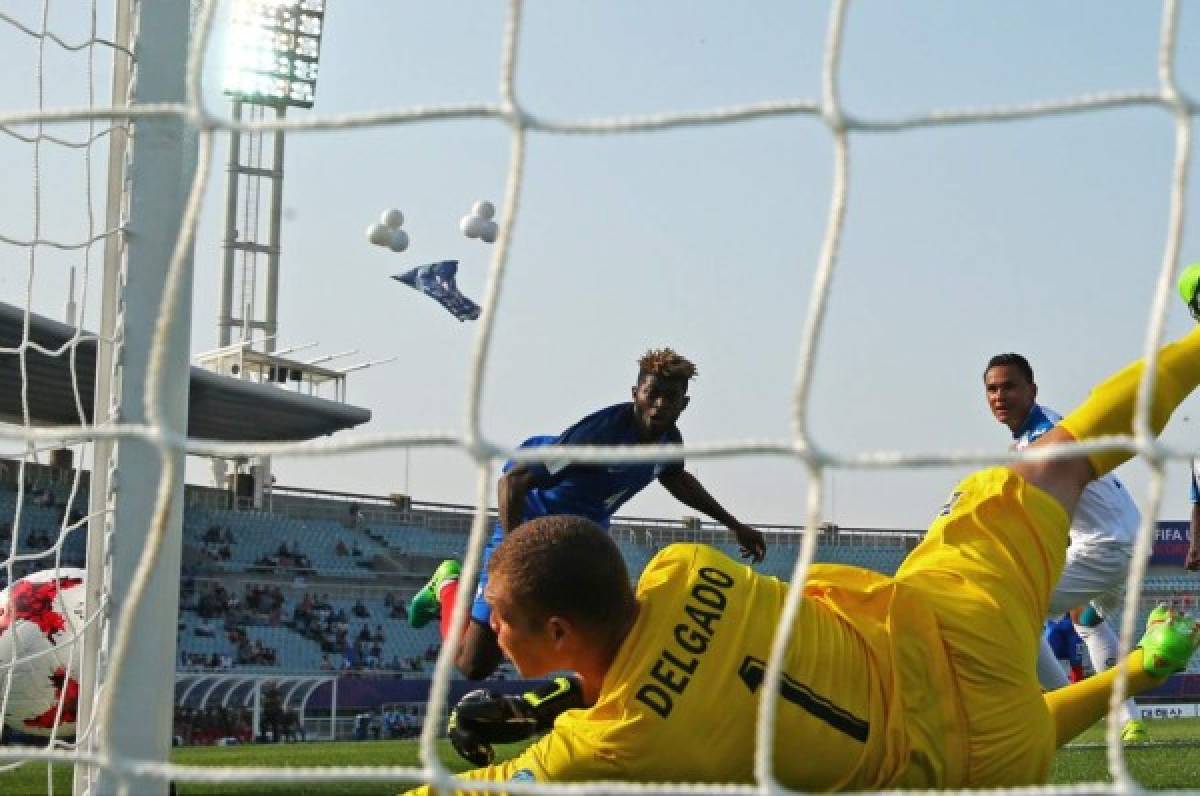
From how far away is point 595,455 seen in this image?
2189 millimetres

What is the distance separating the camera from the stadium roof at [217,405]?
759 inches

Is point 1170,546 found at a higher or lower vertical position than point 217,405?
lower

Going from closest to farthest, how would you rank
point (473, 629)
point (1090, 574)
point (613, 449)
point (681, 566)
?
1. point (613, 449)
2. point (681, 566)
3. point (473, 629)
4. point (1090, 574)

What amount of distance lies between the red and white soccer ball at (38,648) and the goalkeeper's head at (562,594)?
1.95 meters

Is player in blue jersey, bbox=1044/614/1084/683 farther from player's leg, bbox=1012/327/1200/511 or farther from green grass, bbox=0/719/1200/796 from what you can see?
player's leg, bbox=1012/327/1200/511

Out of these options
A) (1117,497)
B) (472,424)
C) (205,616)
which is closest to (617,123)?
(472,424)

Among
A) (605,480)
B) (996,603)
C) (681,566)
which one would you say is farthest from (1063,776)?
(681,566)

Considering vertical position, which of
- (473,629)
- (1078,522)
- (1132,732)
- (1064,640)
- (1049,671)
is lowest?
(1132,732)

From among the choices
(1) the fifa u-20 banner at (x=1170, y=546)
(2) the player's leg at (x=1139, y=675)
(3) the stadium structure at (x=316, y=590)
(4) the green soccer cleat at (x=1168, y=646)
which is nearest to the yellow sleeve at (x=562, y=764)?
(2) the player's leg at (x=1139, y=675)

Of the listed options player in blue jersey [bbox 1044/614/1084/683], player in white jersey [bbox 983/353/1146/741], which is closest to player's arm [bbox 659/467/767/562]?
player in white jersey [bbox 983/353/1146/741]

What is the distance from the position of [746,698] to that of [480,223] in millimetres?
18095

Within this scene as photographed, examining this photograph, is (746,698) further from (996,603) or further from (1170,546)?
(1170,546)

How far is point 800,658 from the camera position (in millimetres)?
2740

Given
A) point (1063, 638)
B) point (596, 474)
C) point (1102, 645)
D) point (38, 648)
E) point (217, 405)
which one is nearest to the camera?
point (38, 648)
